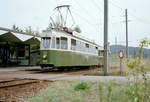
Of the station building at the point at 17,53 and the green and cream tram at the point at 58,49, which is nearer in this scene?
the green and cream tram at the point at 58,49

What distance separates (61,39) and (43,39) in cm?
147

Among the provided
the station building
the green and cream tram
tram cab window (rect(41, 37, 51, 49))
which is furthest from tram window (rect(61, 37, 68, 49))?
the station building

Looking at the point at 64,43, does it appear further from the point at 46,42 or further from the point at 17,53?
the point at 17,53

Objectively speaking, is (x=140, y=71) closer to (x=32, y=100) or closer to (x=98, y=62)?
(x=32, y=100)

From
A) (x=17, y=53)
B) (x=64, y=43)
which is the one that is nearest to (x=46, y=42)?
(x=64, y=43)

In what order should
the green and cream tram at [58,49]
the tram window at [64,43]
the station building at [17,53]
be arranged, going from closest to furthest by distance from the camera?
the green and cream tram at [58,49], the tram window at [64,43], the station building at [17,53]

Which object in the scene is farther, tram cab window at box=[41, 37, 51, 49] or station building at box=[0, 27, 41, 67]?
station building at box=[0, 27, 41, 67]

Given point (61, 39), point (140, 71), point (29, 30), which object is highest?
point (29, 30)

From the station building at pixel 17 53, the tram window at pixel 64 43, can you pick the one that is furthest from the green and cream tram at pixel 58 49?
the station building at pixel 17 53

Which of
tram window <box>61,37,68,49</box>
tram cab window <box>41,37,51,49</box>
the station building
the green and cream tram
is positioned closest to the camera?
the green and cream tram

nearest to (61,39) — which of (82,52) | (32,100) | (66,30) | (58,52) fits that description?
(58,52)

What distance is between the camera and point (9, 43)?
23.0m

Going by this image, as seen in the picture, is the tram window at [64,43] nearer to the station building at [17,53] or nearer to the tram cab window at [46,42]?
the tram cab window at [46,42]

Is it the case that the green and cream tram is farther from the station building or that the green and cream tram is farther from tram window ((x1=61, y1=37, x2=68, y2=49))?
the station building
